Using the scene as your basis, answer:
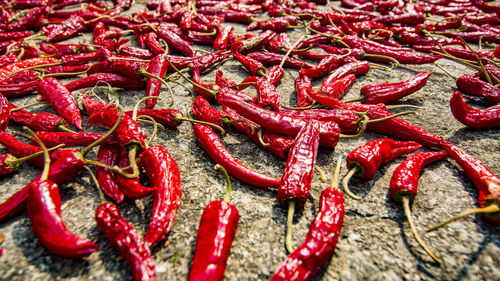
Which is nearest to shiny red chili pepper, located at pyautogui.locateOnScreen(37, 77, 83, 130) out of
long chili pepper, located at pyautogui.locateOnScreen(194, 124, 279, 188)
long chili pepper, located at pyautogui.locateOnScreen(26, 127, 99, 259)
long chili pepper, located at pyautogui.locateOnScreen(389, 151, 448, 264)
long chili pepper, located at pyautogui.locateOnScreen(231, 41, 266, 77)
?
long chili pepper, located at pyautogui.locateOnScreen(26, 127, 99, 259)

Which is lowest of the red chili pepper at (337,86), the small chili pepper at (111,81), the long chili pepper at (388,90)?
the small chili pepper at (111,81)

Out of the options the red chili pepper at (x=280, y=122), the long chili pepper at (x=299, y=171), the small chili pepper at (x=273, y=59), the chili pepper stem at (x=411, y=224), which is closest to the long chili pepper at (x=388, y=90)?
the red chili pepper at (x=280, y=122)

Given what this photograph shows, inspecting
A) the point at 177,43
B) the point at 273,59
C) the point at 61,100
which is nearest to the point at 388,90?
the point at 273,59

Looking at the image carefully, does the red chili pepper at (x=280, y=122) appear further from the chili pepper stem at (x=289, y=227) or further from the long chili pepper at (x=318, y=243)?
the chili pepper stem at (x=289, y=227)

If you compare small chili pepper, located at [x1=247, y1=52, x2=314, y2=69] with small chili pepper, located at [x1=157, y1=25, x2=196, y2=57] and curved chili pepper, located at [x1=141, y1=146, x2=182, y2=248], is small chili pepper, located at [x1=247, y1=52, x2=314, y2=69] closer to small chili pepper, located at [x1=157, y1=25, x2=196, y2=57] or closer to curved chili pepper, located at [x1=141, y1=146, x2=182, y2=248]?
small chili pepper, located at [x1=157, y1=25, x2=196, y2=57]

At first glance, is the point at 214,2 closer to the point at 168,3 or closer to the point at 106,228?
the point at 168,3

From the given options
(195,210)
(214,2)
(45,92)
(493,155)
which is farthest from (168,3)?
(493,155)

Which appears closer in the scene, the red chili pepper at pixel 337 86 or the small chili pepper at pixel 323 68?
the red chili pepper at pixel 337 86
